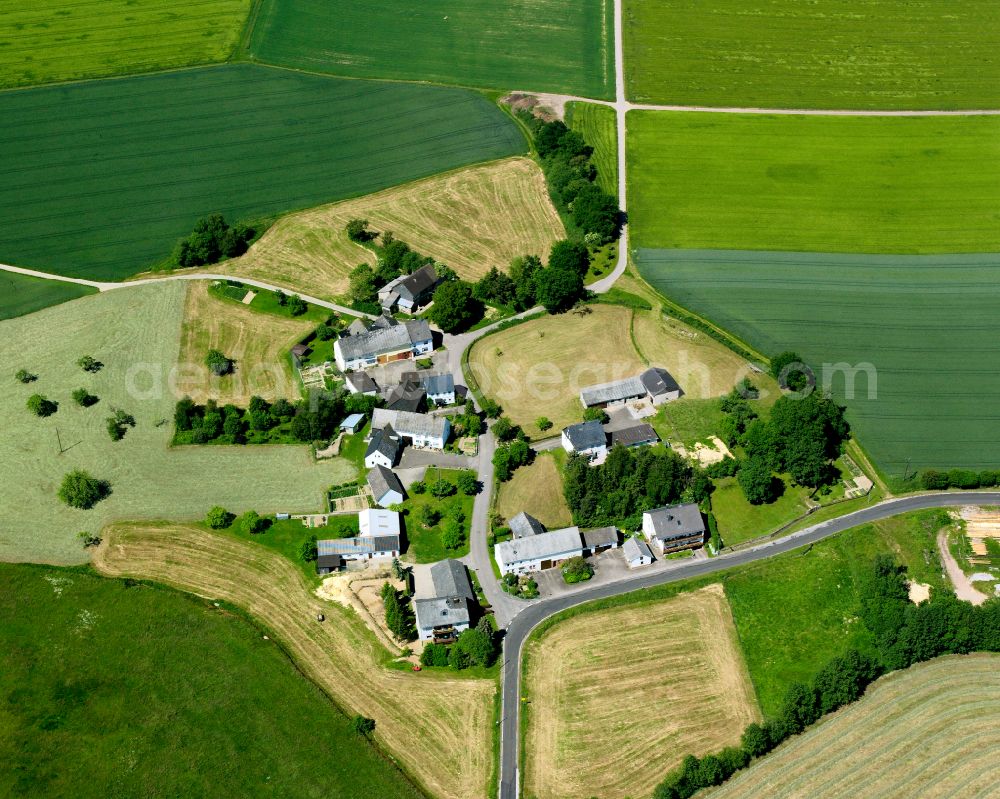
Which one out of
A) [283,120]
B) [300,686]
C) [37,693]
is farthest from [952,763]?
[283,120]

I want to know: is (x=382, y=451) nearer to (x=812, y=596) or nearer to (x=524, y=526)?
(x=524, y=526)

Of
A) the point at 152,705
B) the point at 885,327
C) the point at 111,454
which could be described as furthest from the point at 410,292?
the point at 885,327

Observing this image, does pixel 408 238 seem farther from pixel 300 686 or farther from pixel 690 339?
pixel 300 686

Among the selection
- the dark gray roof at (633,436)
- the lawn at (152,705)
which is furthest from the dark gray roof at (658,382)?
the lawn at (152,705)

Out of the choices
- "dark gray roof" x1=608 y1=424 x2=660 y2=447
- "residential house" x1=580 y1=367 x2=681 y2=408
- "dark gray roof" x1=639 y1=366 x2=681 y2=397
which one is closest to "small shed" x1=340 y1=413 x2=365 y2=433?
"residential house" x1=580 y1=367 x2=681 y2=408

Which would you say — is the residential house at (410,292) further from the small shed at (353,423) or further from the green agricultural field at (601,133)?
the green agricultural field at (601,133)

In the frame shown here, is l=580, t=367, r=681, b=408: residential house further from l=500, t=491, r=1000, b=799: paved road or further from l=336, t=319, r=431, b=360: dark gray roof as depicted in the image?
l=500, t=491, r=1000, b=799: paved road
